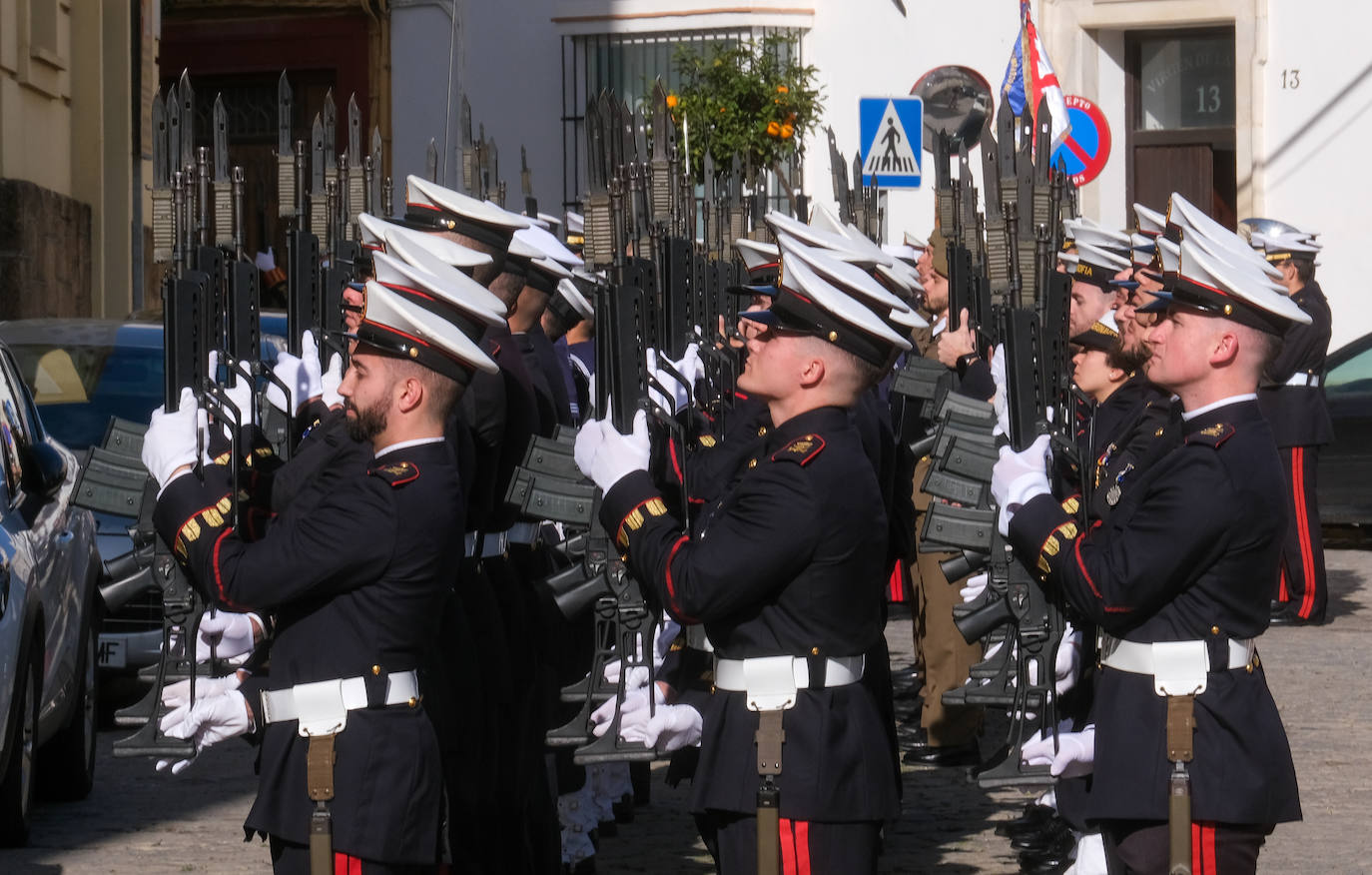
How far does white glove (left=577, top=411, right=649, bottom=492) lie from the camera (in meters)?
5.29

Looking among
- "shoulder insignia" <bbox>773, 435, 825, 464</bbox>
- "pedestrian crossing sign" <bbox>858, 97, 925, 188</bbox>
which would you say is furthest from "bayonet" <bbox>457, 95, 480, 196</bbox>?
"pedestrian crossing sign" <bbox>858, 97, 925, 188</bbox>

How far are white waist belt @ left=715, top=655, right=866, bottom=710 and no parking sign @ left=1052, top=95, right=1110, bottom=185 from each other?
9.25 metres

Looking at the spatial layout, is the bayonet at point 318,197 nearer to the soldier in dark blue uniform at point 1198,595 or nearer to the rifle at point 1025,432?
the rifle at point 1025,432

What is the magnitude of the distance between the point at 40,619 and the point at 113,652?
208cm

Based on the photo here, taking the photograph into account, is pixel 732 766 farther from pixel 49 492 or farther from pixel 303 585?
pixel 49 492

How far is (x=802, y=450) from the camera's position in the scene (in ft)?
16.1

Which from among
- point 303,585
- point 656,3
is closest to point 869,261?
point 303,585

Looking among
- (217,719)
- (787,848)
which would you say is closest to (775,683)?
(787,848)

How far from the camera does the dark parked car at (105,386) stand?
9.52 m

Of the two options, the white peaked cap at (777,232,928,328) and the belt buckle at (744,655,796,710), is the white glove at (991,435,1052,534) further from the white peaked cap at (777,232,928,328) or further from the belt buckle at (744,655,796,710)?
the belt buckle at (744,655,796,710)

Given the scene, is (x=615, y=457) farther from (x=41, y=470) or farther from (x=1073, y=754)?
(x=41, y=470)

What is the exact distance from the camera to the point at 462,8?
2308 centimetres

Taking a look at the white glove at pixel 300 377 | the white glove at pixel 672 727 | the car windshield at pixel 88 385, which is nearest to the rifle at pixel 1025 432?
the white glove at pixel 672 727

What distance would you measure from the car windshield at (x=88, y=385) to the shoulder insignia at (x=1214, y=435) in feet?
19.6
